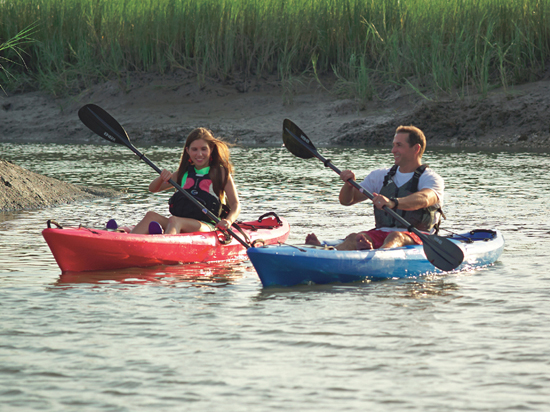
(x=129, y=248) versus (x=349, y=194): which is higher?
(x=349, y=194)

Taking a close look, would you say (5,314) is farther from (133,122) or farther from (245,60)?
(245,60)

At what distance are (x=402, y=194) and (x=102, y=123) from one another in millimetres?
2760

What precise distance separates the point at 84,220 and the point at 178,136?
37.5ft

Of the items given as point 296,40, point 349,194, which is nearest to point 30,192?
point 349,194

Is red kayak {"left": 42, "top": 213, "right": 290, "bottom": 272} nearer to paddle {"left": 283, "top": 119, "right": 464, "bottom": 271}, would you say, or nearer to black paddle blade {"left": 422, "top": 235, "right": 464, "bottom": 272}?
paddle {"left": 283, "top": 119, "right": 464, "bottom": 271}

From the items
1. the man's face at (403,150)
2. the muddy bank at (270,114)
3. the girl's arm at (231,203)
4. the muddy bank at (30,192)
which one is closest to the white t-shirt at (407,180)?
the man's face at (403,150)

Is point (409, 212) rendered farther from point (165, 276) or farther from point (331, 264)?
point (165, 276)

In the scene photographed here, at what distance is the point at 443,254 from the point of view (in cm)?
609

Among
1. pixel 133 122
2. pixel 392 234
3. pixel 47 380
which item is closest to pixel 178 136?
pixel 133 122

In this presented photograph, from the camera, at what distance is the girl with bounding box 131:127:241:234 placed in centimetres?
673

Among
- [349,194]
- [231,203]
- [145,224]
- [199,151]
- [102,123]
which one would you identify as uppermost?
[102,123]

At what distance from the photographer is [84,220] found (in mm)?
8695

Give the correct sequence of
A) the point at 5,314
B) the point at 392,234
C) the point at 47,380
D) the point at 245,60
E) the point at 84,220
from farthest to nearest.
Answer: the point at 245,60 < the point at 84,220 < the point at 392,234 < the point at 5,314 < the point at 47,380

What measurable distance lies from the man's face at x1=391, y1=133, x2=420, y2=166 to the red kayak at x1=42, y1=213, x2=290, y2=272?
3.67 feet
